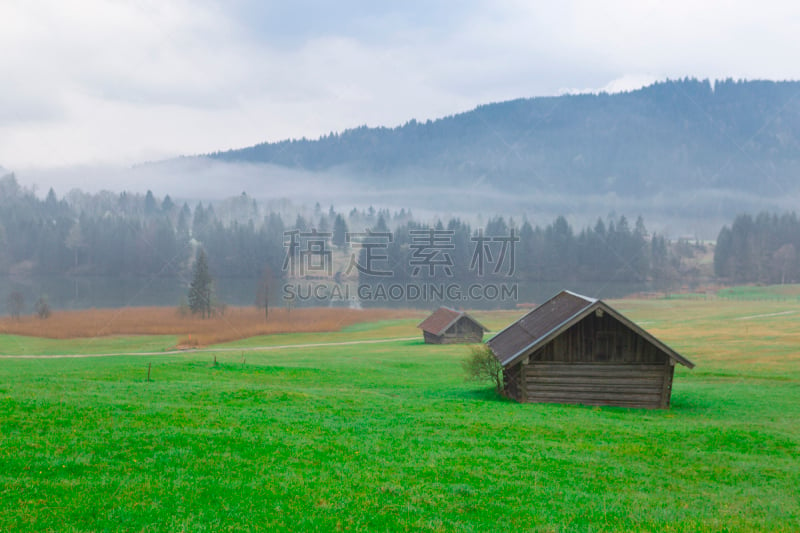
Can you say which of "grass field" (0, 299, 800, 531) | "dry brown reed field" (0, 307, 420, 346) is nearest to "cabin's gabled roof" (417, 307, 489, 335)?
"dry brown reed field" (0, 307, 420, 346)

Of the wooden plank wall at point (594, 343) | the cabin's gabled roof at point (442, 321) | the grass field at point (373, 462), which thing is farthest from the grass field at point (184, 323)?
the grass field at point (373, 462)

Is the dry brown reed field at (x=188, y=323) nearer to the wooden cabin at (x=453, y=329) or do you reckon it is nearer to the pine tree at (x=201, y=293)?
the pine tree at (x=201, y=293)

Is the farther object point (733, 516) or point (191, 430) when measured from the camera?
point (191, 430)

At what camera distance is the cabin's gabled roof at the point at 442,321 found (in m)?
61.4

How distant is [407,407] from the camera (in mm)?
22422

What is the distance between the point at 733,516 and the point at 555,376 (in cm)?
1471

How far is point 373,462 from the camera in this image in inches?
554

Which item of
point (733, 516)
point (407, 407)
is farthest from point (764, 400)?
point (733, 516)

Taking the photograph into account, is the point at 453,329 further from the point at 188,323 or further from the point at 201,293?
the point at 201,293

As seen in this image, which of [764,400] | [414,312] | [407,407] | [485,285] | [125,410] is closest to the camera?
[125,410]

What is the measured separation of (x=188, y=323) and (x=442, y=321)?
3715cm

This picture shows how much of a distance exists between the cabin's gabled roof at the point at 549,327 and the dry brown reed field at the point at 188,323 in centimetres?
4151

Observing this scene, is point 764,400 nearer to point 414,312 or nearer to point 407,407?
point 407,407

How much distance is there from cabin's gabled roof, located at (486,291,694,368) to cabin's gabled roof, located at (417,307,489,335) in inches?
1133
